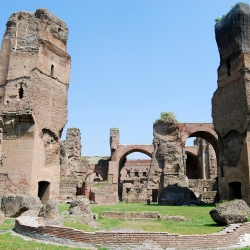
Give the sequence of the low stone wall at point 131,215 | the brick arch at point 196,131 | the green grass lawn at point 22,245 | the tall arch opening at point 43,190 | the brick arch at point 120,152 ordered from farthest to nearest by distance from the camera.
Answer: the brick arch at point 120,152, the brick arch at point 196,131, the tall arch opening at point 43,190, the low stone wall at point 131,215, the green grass lawn at point 22,245

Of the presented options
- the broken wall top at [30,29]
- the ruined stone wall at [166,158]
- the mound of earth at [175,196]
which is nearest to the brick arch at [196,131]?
the ruined stone wall at [166,158]

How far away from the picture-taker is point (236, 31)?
18641 mm

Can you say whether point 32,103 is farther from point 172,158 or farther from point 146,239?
point 172,158

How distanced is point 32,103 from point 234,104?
11.1m

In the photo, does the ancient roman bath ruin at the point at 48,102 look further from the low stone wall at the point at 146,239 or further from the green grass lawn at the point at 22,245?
the low stone wall at the point at 146,239

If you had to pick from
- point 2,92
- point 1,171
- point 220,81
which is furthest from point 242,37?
point 1,171

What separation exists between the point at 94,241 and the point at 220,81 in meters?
15.6

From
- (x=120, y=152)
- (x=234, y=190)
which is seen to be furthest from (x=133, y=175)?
(x=234, y=190)

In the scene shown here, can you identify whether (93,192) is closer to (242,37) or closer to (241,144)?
(241,144)

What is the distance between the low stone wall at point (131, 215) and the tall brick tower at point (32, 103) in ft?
15.4

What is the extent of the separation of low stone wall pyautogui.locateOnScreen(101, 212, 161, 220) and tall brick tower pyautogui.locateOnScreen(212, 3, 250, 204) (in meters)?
7.06

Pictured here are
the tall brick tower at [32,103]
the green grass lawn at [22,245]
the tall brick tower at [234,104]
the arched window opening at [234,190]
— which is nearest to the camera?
the green grass lawn at [22,245]

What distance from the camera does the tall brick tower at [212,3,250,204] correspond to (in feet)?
56.4

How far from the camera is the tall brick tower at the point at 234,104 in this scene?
17188 mm
